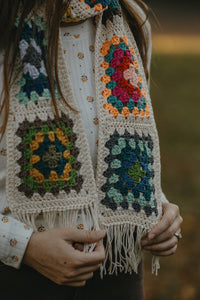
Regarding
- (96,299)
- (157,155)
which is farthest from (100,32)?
(96,299)

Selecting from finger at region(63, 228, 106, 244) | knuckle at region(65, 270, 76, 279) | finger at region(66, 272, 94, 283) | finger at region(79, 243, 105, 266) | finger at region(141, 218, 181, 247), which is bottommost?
finger at region(66, 272, 94, 283)

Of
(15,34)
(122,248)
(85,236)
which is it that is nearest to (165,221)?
(122,248)

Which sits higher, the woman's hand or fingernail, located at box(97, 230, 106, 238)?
fingernail, located at box(97, 230, 106, 238)

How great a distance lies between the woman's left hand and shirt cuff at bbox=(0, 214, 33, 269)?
13.9 inches

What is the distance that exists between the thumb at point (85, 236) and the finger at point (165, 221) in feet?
0.57

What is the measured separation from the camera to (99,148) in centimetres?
120

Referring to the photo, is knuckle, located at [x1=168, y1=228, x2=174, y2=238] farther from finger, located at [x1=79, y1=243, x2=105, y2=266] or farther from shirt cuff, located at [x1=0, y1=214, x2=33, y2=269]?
shirt cuff, located at [x1=0, y1=214, x2=33, y2=269]

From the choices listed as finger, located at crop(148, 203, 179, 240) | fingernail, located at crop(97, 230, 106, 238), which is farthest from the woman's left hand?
fingernail, located at crop(97, 230, 106, 238)

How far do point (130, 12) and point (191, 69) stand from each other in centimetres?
1025

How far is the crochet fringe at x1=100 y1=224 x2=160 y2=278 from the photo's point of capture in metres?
1.23

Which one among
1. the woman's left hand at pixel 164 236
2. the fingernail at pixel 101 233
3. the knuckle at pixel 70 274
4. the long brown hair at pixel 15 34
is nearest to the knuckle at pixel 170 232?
the woman's left hand at pixel 164 236

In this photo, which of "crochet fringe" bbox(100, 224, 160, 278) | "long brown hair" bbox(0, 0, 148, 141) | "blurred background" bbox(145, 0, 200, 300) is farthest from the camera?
"blurred background" bbox(145, 0, 200, 300)

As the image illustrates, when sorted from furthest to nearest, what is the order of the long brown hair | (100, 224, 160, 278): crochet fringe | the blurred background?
1. the blurred background
2. (100, 224, 160, 278): crochet fringe
3. the long brown hair

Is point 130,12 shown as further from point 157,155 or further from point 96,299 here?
point 96,299
